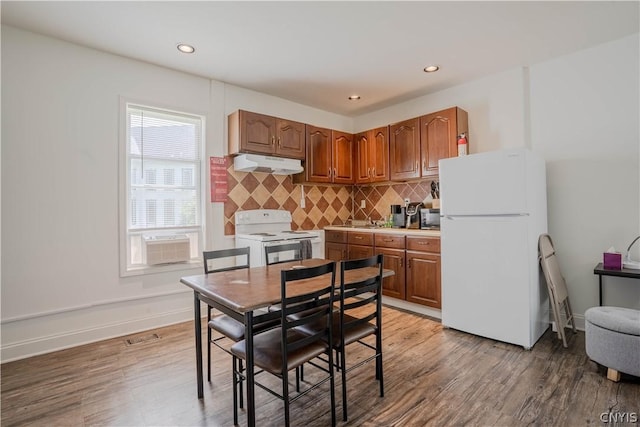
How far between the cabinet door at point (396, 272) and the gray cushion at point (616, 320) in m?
1.68

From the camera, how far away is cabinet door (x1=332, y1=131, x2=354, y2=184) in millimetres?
4527

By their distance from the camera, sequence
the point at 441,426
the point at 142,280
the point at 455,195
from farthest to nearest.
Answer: the point at 142,280 → the point at 455,195 → the point at 441,426

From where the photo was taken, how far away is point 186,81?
348cm

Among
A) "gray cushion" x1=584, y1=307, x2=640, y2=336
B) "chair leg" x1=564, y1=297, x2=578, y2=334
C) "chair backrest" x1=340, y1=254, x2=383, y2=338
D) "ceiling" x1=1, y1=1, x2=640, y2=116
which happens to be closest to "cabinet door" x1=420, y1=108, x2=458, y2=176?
"ceiling" x1=1, y1=1, x2=640, y2=116

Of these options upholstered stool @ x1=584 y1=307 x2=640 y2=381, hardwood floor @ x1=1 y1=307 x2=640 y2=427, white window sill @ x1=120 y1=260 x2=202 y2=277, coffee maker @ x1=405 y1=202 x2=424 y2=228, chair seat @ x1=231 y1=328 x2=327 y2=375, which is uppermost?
coffee maker @ x1=405 y1=202 x2=424 y2=228

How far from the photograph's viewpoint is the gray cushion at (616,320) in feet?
6.69

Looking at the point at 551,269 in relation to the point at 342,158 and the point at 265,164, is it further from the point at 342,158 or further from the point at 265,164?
the point at 265,164

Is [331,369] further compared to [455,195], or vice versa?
[455,195]

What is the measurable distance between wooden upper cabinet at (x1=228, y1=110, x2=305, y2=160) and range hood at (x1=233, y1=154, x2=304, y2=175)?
0.09 m

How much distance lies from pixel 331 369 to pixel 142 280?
2366 mm

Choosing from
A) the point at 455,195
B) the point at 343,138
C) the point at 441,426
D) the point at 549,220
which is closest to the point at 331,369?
the point at 441,426

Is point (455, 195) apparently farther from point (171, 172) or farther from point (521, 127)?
point (171, 172)

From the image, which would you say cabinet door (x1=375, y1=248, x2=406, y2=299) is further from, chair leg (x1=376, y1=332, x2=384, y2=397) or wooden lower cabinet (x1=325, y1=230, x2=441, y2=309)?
chair leg (x1=376, y1=332, x2=384, y2=397)

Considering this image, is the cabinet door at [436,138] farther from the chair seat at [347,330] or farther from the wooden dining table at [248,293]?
the chair seat at [347,330]
